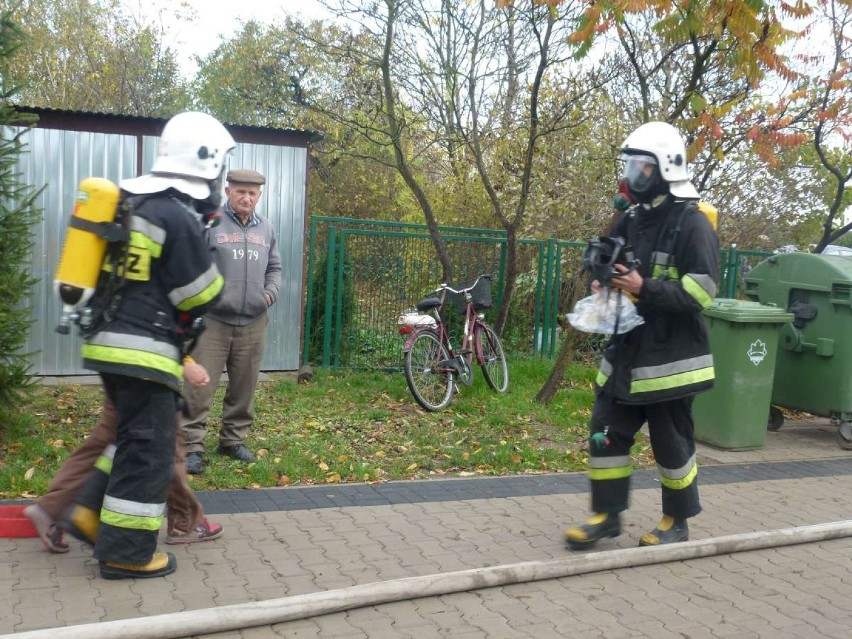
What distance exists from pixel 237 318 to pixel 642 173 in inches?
119

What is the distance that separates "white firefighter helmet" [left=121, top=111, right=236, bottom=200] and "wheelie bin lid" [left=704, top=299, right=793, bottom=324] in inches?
192

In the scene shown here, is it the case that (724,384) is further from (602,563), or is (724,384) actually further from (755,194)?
(755,194)

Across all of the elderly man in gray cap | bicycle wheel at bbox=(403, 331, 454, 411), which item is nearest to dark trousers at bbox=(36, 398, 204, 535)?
the elderly man in gray cap

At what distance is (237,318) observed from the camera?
21.2 feet

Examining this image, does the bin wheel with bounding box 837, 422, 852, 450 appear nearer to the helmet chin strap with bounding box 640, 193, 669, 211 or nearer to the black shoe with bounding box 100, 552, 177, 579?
the helmet chin strap with bounding box 640, 193, 669, 211

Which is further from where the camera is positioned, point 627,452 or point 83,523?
point 627,452

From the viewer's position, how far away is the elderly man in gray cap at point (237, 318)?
20.8 feet

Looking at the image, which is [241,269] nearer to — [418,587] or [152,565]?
[152,565]

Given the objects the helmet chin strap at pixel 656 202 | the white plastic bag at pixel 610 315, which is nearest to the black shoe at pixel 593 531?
the white plastic bag at pixel 610 315

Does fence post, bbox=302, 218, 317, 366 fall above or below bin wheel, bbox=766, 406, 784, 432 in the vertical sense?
above

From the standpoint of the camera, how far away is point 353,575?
4613 mm

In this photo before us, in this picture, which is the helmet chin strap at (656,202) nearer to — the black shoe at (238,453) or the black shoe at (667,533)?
the black shoe at (667,533)

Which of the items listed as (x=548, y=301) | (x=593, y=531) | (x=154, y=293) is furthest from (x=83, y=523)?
(x=548, y=301)

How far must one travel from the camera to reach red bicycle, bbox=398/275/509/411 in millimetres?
8859
